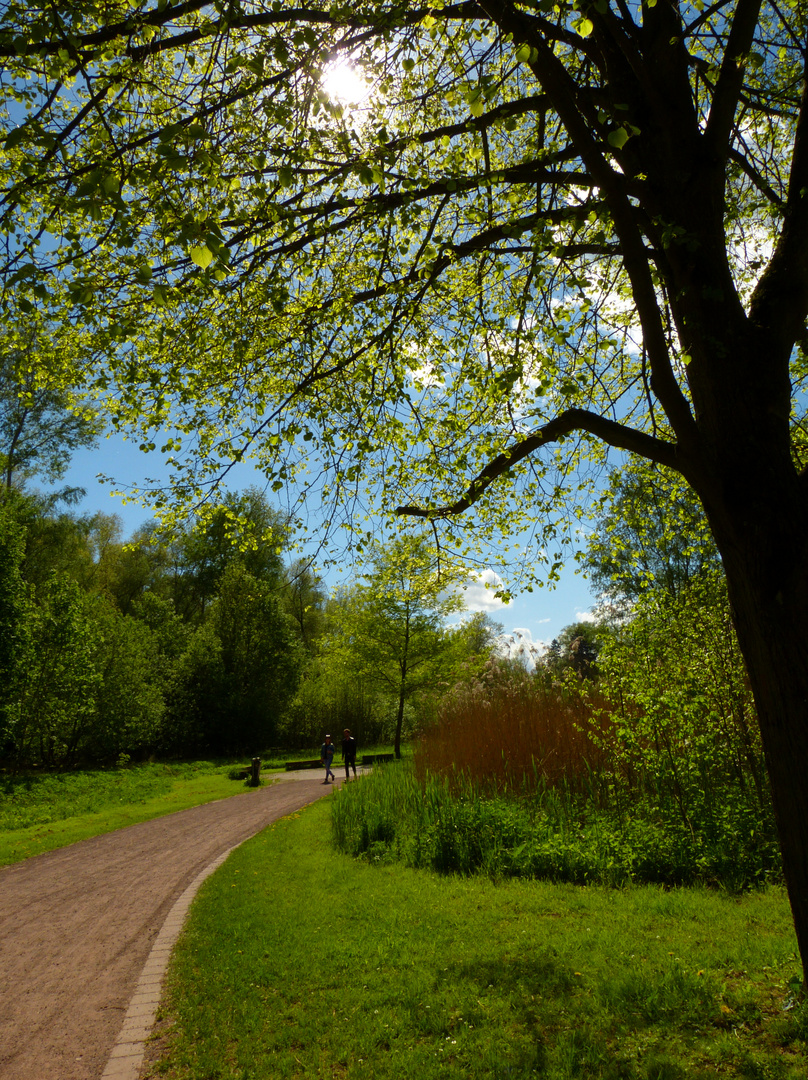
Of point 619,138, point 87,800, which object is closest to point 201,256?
point 619,138

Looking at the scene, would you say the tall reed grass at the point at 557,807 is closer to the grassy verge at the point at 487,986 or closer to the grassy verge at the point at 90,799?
the grassy verge at the point at 487,986

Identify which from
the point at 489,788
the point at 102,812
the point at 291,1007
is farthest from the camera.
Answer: the point at 102,812

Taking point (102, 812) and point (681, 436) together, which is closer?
point (681, 436)

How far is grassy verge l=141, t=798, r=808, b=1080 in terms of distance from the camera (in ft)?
12.5

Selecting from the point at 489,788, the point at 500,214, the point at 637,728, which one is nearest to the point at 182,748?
the point at 489,788

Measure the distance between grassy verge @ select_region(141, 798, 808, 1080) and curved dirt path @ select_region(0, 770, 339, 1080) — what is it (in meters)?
0.50

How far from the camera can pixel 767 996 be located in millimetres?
4238

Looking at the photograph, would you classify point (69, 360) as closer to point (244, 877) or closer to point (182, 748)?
point (244, 877)

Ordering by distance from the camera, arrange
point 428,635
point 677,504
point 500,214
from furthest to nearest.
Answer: point 428,635 → point 677,504 → point 500,214

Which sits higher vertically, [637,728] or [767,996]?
[637,728]

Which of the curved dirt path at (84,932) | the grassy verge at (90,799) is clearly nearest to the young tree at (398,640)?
the grassy verge at (90,799)

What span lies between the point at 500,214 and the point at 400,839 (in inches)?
321

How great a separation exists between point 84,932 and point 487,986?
4.42 metres

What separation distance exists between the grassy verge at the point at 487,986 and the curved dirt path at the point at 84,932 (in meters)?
0.50
